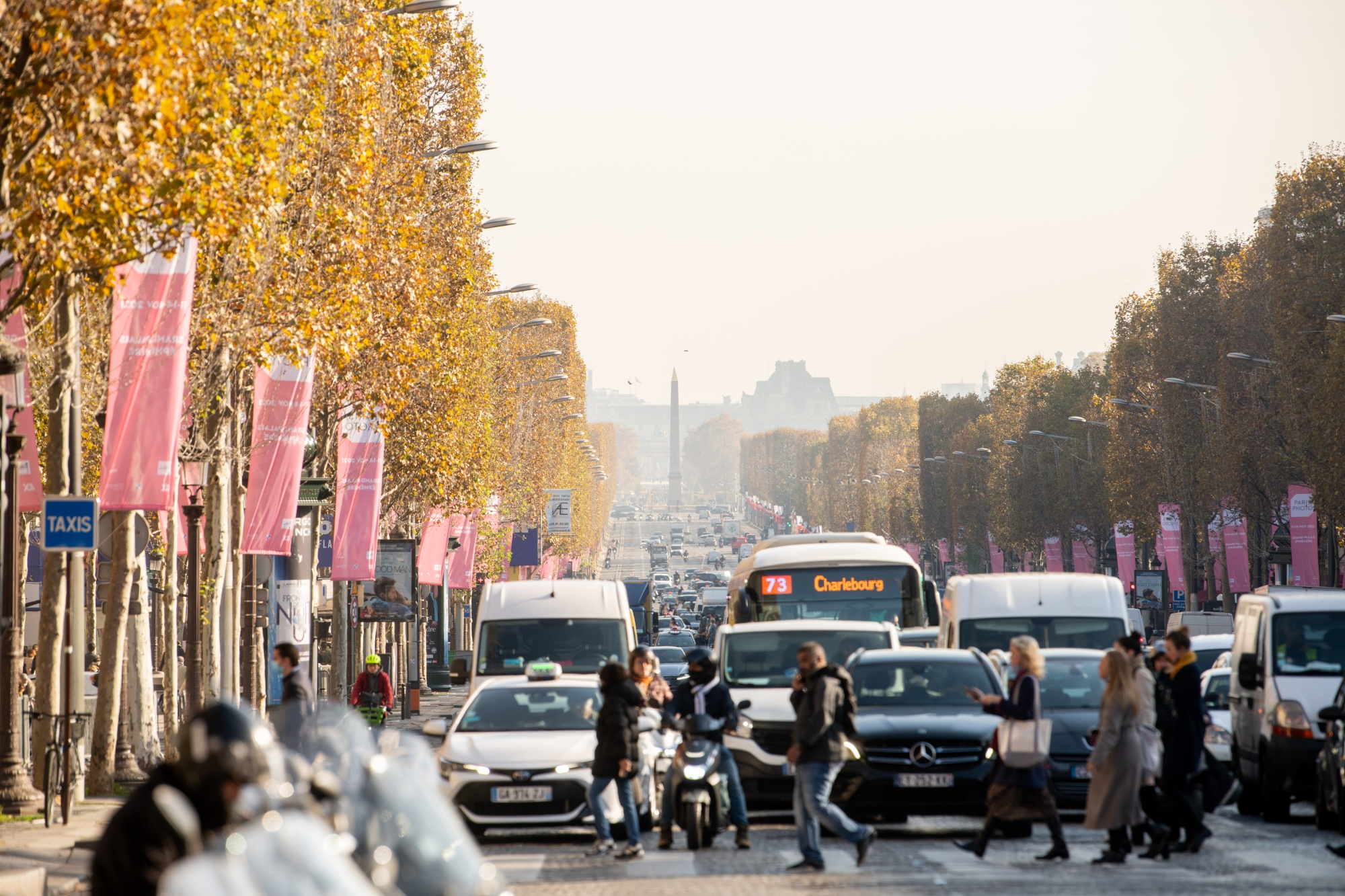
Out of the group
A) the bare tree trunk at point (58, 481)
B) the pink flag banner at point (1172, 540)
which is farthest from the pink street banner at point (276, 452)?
the pink flag banner at point (1172, 540)

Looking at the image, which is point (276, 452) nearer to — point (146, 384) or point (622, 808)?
point (146, 384)

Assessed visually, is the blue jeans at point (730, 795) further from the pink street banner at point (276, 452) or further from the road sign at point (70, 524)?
the pink street banner at point (276, 452)

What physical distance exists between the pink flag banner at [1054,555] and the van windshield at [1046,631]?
55779mm

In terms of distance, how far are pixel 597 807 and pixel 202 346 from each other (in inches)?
354

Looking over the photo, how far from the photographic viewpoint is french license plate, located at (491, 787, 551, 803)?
1561 cm

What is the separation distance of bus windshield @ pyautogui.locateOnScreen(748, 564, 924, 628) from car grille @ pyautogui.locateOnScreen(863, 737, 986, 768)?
9.96 meters

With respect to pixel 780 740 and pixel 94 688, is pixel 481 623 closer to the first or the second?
pixel 780 740

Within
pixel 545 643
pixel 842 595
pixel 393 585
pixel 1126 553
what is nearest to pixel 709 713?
pixel 545 643

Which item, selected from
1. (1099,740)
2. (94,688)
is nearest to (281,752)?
(1099,740)

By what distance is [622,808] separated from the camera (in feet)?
47.3

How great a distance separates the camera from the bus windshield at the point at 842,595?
1026 inches

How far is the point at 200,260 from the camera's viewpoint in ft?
65.1

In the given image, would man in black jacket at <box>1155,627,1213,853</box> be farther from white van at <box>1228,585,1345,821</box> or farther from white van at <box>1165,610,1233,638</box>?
white van at <box>1165,610,1233,638</box>

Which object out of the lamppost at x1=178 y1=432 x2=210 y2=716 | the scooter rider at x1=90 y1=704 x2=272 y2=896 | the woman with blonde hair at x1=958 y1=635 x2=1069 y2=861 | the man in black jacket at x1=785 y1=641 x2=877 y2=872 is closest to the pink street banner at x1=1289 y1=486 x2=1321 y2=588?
the lamppost at x1=178 y1=432 x2=210 y2=716
